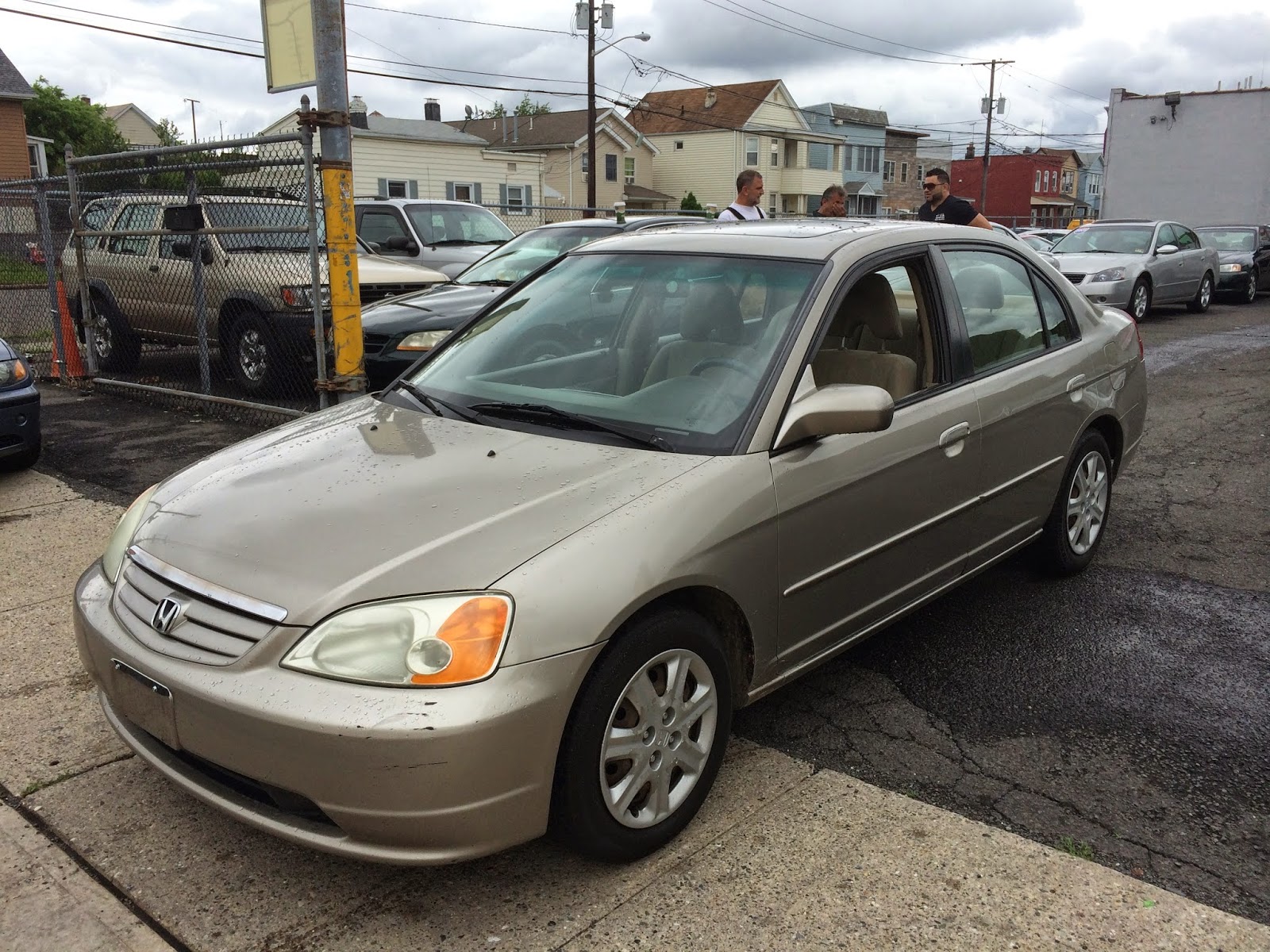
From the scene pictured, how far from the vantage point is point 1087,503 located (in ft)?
16.1

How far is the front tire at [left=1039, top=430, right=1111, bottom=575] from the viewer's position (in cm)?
470

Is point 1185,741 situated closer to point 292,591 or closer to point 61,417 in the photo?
point 292,591

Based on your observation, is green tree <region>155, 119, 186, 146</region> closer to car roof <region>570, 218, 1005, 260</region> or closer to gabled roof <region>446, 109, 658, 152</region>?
gabled roof <region>446, 109, 658, 152</region>

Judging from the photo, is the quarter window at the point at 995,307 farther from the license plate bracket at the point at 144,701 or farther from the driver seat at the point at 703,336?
the license plate bracket at the point at 144,701

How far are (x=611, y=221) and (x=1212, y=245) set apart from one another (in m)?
14.7

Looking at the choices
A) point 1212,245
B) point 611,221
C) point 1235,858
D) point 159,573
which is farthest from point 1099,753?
point 1212,245

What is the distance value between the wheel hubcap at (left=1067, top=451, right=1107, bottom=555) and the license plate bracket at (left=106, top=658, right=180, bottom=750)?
3663 mm

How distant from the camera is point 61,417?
873cm

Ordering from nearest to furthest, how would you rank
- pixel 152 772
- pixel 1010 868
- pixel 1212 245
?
pixel 1010 868 < pixel 152 772 < pixel 1212 245

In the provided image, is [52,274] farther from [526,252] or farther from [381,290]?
[526,252]

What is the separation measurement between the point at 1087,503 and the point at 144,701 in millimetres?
3960

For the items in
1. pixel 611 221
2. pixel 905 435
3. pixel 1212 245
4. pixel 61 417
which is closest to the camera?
pixel 905 435

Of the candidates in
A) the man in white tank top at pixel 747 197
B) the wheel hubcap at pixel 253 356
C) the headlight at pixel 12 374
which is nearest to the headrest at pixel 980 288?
the man in white tank top at pixel 747 197

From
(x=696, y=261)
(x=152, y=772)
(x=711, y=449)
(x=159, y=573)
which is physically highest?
(x=696, y=261)
